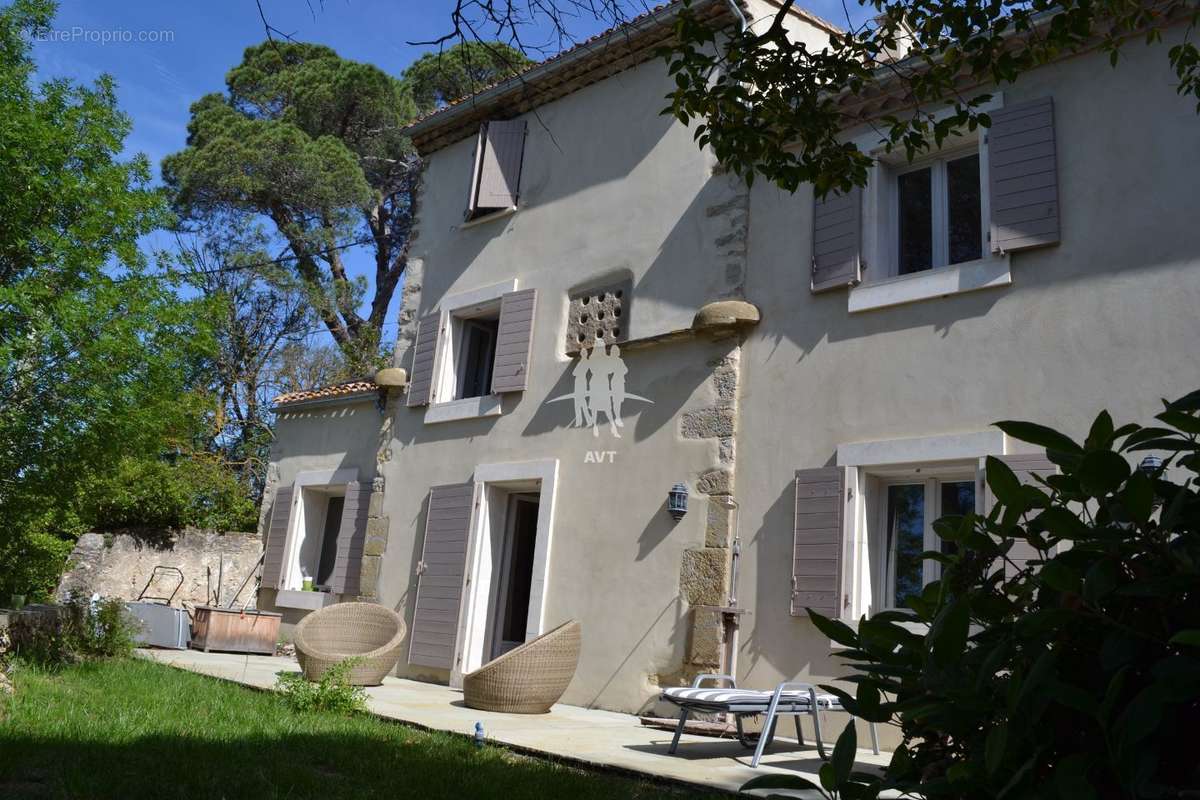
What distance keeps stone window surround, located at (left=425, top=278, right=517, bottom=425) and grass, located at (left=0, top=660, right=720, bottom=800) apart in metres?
4.39

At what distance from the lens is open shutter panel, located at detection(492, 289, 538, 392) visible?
9828 millimetres

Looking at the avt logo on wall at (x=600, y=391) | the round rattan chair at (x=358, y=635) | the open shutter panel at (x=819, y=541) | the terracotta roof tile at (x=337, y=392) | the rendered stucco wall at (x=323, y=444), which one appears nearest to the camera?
the open shutter panel at (x=819, y=541)

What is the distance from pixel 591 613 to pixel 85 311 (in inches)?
182

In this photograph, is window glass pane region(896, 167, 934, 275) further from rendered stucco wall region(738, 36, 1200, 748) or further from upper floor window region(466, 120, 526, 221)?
upper floor window region(466, 120, 526, 221)

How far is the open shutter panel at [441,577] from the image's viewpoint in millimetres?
9602

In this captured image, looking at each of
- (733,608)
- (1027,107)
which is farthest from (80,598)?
(1027,107)

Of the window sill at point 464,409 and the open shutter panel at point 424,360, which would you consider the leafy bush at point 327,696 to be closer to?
the window sill at point 464,409

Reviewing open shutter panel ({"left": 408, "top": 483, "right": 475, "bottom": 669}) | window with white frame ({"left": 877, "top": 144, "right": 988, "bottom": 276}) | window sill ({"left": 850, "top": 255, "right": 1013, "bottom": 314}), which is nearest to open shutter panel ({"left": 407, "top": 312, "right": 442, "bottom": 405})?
A: open shutter panel ({"left": 408, "top": 483, "right": 475, "bottom": 669})

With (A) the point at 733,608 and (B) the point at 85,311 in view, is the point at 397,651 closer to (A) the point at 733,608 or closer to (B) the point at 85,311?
(A) the point at 733,608

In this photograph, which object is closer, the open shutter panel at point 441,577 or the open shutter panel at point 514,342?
the open shutter panel at point 441,577

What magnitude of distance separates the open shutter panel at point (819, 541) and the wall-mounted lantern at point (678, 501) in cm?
109

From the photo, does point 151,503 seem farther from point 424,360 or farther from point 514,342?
point 514,342

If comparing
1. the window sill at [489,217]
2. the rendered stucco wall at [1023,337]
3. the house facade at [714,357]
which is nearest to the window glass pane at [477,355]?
the house facade at [714,357]

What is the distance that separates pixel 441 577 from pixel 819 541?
4296 mm
